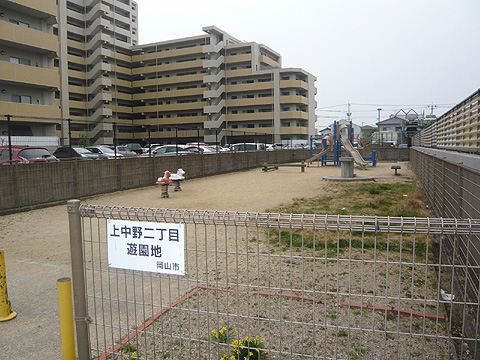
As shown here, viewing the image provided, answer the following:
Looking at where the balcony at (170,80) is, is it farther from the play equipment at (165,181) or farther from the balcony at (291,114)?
the play equipment at (165,181)

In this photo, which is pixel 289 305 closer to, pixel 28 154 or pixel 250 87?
pixel 28 154

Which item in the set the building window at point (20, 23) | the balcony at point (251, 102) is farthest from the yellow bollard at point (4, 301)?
the balcony at point (251, 102)

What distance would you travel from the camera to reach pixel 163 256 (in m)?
2.52

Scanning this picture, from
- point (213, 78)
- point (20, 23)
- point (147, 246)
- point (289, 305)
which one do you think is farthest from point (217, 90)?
point (147, 246)

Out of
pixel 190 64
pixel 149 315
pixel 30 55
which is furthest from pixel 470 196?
pixel 190 64

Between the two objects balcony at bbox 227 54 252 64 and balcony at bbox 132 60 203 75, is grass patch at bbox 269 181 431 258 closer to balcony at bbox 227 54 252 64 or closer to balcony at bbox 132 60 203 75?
balcony at bbox 227 54 252 64

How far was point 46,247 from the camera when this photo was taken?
6.57 meters

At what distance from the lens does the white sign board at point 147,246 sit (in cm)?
246

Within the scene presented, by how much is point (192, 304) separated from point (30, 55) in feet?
115

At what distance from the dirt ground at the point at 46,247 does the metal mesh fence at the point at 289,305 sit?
457mm

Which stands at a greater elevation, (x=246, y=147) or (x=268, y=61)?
(x=268, y=61)

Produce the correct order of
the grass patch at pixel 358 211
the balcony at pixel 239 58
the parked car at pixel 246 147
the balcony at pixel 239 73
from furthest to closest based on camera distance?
the balcony at pixel 239 73
the balcony at pixel 239 58
the parked car at pixel 246 147
the grass patch at pixel 358 211

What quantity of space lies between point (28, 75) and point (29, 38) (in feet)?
9.52

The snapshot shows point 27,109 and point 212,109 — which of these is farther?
point 212,109
